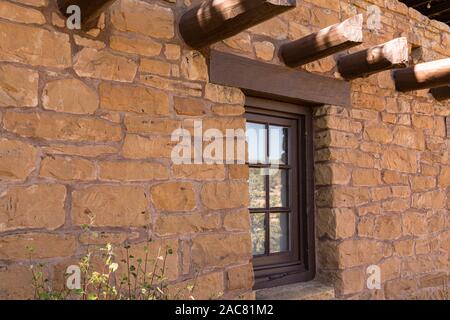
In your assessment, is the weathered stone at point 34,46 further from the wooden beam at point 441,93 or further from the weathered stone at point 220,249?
the wooden beam at point 441,93

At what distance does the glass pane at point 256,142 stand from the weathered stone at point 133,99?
0.78 m

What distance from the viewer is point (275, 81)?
119 inches

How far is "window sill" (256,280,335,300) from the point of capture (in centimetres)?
290

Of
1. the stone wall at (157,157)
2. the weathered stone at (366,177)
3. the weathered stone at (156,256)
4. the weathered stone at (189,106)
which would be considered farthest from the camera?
the weathered stone at (366,177)

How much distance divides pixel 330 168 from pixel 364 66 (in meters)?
0.78

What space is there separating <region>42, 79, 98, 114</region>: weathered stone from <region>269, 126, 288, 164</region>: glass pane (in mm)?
1369

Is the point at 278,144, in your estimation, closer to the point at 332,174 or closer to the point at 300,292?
the point at 332,174

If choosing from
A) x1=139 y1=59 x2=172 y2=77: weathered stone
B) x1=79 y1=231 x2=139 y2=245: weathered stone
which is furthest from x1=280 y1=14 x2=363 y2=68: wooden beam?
x1=79 y1=231 x2=139 y2=245: weathered stone

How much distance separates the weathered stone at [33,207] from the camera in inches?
79.0

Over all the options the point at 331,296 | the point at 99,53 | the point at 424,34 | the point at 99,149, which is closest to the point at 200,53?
the point at 99,53

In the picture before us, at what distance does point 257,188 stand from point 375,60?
122cm

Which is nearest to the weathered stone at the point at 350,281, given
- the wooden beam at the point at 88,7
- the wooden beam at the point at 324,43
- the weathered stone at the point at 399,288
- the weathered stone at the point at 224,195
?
the weathered stone at the point at 399,288

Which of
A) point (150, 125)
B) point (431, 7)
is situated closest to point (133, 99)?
point (150, 125)

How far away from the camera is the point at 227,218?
273 centimetres
